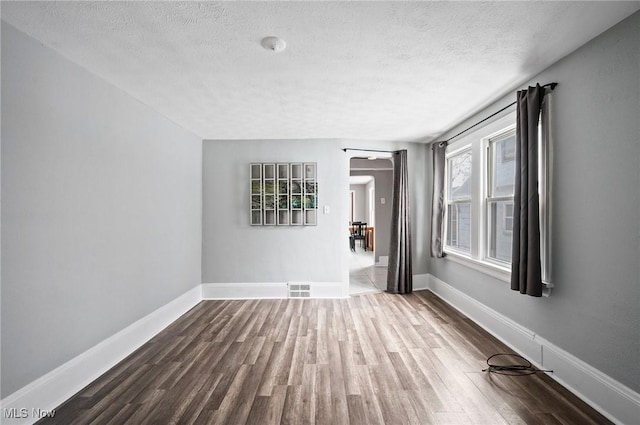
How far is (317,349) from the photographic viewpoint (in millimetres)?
2658

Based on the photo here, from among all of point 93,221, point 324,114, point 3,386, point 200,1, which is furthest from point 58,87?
point 324,114

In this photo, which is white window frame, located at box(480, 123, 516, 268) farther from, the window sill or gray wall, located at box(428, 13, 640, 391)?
gray wall, located at box(428, 13, 640, 391)

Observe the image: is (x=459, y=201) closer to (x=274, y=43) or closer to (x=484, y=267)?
(x=484, y=267)

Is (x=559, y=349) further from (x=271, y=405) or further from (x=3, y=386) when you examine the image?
(x=3, y=386)

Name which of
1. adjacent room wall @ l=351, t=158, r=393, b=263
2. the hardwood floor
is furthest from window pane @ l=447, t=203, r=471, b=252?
adjacent room wall @ l=351, t=158, r=393, b=263

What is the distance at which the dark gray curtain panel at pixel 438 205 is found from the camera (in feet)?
13.4

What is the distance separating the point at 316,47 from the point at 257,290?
3.39 meters

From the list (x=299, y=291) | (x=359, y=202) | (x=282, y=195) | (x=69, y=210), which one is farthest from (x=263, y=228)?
(x=359, y=202)

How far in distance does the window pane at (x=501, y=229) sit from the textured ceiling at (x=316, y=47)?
1.10m

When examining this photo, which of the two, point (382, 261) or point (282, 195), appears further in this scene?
point (382, 261)

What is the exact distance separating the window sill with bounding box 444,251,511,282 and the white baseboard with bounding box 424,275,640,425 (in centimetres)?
38

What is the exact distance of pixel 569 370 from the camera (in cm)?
204

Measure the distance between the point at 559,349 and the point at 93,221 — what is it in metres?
3.70

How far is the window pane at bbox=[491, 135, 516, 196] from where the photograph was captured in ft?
9.51
